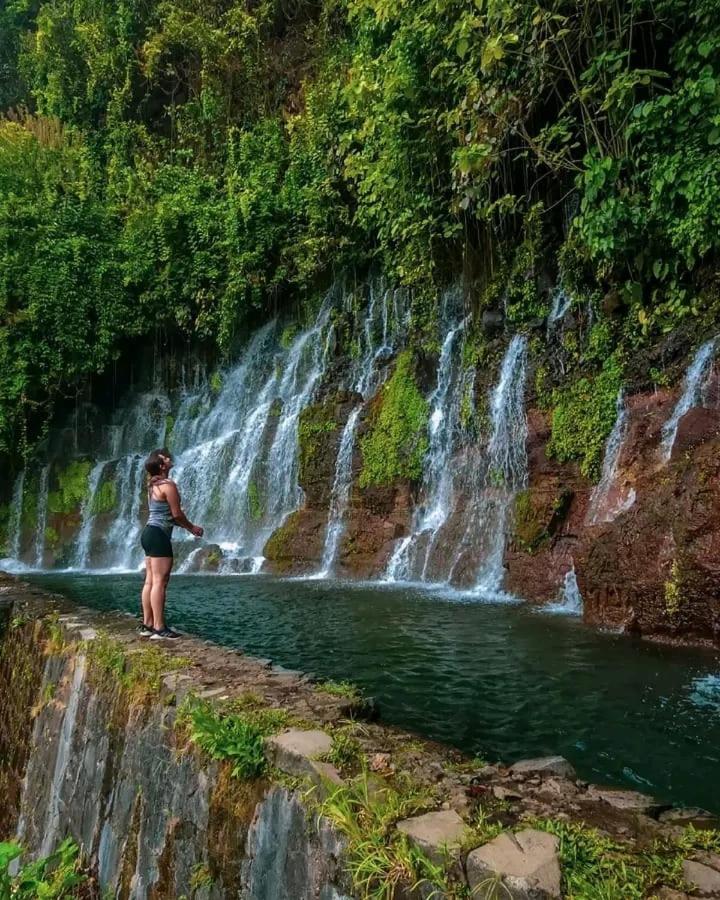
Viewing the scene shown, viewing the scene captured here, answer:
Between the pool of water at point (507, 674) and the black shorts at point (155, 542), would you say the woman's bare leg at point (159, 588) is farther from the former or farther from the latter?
the pool of water at point (507, 674)

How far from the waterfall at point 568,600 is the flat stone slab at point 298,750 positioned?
19.7 ft

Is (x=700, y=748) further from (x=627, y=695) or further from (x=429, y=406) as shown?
(x=429, y=406)

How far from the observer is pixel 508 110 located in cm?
941

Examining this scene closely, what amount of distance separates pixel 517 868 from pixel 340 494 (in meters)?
11.7

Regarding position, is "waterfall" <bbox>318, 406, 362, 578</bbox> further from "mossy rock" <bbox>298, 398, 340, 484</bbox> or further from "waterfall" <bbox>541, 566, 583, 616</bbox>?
"waterfall" <bbox>541, 566, 583, 616</bbox>

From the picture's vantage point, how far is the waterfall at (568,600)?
8484 millimetres

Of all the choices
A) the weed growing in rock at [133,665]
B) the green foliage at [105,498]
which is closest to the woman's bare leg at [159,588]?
the weed growing in rock at [133,665]

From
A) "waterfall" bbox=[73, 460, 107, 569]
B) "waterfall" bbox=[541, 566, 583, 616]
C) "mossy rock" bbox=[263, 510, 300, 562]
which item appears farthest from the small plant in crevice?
"waterfall" bbox=[73, 460, 107, 569]

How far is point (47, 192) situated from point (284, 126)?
6848 mm

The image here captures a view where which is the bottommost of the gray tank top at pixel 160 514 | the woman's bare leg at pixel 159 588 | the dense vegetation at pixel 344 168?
the woman's bare leg at pixel 159 588

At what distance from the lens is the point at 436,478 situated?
1257 centimetres

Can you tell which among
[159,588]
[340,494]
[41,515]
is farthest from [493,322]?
[41,515]

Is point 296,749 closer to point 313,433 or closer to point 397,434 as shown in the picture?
point 397,434

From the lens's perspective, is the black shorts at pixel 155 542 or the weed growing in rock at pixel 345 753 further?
the black shorts at pixel 155 542
